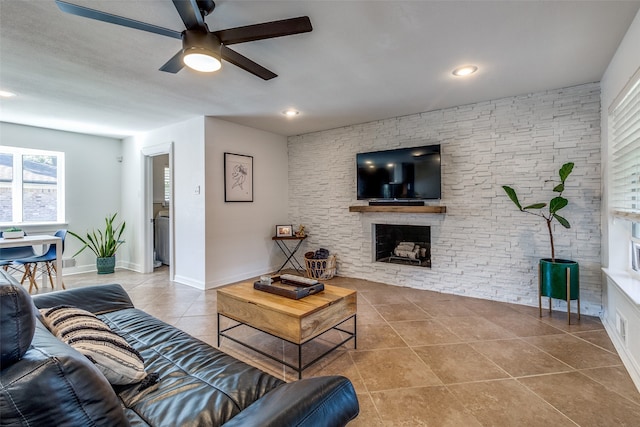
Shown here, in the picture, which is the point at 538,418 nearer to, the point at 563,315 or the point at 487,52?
the point at 563,315

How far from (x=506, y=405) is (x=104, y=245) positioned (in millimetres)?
5679

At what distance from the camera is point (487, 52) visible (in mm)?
2324

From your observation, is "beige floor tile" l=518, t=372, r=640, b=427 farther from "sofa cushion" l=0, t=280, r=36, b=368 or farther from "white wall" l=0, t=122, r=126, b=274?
"white wall" l=0, t=122, r=126, b=274

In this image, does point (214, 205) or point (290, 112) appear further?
point (214, 205)

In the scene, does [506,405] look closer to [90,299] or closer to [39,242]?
[90,299]

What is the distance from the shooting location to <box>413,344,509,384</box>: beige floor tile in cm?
196

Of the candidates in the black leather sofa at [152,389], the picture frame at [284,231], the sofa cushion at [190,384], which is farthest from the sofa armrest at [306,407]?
the picture frame at [284,231]

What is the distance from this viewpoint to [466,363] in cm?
212

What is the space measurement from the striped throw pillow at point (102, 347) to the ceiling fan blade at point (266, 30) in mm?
1648

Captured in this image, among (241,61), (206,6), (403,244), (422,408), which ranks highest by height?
(206,6)

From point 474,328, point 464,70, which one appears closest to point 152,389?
point 474,328

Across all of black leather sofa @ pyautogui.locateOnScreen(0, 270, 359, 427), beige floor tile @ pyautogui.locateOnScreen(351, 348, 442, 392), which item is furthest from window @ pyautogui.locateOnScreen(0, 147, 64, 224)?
beige floor tile @ pyautogui.locateOnScreen(351, 348, 442, 392)

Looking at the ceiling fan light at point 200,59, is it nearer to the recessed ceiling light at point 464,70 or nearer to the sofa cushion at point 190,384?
the sofa cushion at point 190,384

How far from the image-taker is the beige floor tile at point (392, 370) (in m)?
1.90
